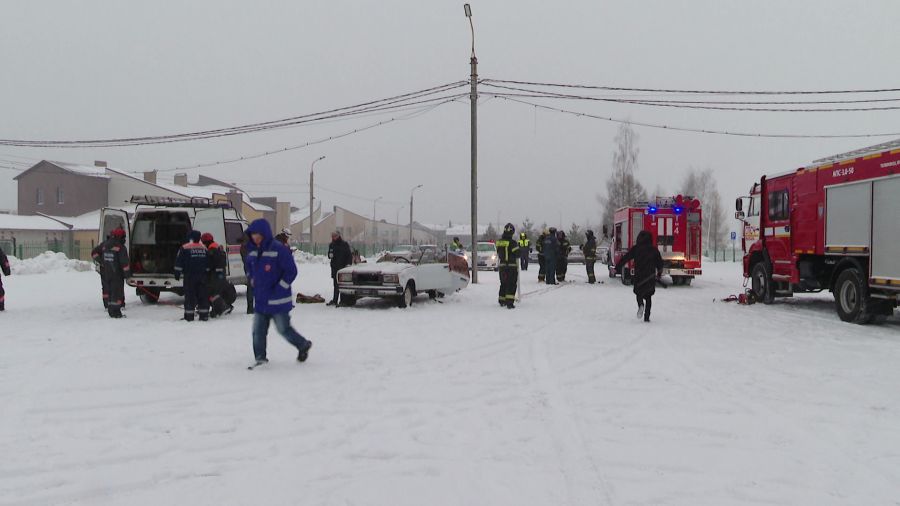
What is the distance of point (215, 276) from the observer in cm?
1238

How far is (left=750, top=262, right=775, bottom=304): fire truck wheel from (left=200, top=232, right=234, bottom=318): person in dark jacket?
12.4 m

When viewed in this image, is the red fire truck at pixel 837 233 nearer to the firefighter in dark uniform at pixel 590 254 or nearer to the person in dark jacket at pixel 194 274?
the firefighter in dark uniform at pixel 590 254

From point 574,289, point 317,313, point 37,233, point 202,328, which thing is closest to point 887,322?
point 574,289

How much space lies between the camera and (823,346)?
9609 millimetres

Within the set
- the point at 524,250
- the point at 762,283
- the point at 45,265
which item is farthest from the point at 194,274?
the point at 524,250

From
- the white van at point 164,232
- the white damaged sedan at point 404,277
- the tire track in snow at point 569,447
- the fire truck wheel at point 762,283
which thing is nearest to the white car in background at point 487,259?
the white damaged sedan at point 404,277

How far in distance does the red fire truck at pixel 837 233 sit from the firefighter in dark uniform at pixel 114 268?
13754 millimetres

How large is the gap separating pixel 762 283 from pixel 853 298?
360 cm

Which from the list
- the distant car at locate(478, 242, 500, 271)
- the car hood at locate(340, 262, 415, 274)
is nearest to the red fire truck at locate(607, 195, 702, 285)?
the car hood at locate(340, 262, 415, 274)

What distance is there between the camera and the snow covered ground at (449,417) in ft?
13.4

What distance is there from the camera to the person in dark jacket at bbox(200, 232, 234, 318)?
12.2 m

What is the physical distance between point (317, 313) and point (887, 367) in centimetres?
970

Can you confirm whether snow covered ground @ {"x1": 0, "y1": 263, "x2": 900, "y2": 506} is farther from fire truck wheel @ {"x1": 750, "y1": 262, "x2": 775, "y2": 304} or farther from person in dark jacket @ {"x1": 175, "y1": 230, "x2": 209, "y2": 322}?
fire truck wheel @ {"x1": 750, "y1": 262, "x2": 775, "y2": 304}

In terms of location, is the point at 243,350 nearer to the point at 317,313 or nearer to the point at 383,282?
the point at 317,313
